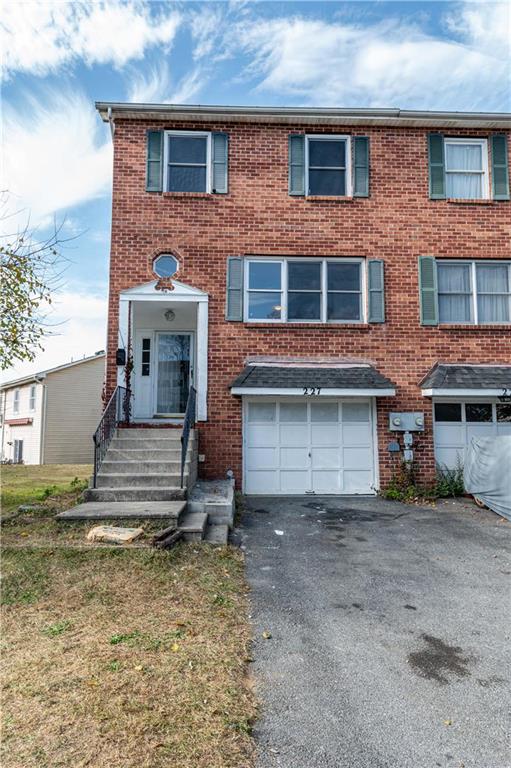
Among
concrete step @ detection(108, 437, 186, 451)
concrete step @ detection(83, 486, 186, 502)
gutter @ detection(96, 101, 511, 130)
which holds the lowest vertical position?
concrete step @ detection(83, 486, 186, 502)

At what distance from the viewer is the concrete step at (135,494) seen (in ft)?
23.6

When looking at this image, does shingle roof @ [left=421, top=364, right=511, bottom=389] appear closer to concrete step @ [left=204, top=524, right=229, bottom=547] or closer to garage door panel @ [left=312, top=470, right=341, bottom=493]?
garage door panel @ [left=312, top=470, right=341, bottom=493]

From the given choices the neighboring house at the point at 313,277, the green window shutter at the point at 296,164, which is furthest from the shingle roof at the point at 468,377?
the green window shutter at the point at 296,164

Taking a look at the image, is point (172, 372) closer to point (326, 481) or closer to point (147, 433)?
point (147, 433)

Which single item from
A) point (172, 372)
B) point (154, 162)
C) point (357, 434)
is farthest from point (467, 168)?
point (172, 372)

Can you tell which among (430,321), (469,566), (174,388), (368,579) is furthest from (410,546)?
(174,388)

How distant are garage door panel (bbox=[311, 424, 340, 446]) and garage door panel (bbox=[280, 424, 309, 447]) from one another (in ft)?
0.51

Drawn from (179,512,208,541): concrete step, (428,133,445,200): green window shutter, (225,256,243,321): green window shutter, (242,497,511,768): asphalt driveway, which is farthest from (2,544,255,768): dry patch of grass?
(428,133,445,200): green window shutter

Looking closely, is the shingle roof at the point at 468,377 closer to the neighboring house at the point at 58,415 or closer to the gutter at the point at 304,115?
the gutter at the point at 304,115

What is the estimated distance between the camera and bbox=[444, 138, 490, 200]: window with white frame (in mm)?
11211

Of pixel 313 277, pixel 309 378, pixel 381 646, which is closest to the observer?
pixel 381 646

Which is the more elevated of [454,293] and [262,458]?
[454,293]

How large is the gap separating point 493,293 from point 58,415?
18.3m

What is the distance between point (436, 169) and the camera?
36.2ft
